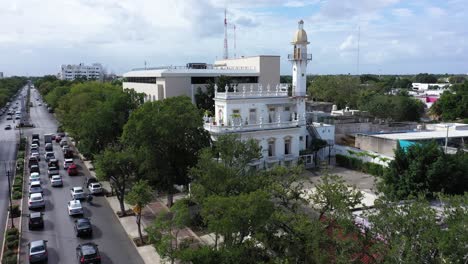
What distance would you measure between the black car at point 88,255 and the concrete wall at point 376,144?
29.6m

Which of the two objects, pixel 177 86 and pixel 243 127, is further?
pixel 177 86

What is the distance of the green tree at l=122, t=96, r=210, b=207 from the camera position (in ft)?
91.0

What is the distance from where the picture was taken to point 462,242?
471 inches

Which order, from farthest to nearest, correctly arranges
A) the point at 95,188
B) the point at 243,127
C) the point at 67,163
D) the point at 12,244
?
the point at 67,163 < the point at 243,127 < the point at 95,188 < the point at 12,244

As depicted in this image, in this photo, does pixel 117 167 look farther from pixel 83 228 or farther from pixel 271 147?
pixel 271 147

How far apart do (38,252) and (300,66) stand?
3186 cm

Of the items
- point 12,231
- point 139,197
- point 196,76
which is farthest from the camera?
point 196,76

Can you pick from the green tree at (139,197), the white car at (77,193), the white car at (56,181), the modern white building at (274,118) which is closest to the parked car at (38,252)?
the green tree at (139,197)

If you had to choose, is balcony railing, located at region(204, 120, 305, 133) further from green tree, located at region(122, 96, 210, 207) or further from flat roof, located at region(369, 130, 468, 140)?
flat roof, located at region(369, 130, 468, 140)

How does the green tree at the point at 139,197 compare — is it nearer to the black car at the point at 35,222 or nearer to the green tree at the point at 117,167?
the green tree at the point at 117,167

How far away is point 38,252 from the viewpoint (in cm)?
2117

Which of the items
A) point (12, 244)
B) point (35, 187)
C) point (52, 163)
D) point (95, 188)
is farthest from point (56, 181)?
point (12, 244)

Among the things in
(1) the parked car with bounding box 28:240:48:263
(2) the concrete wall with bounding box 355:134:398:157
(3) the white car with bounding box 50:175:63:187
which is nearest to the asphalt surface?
(3) the white car with bounding box 50:175:63:187

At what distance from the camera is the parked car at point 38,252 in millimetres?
20877
